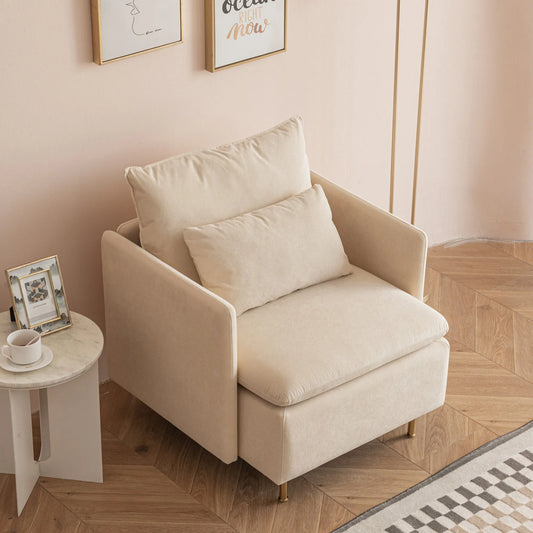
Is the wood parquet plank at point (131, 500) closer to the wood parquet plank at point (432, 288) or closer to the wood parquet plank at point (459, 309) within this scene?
the wood parquet plank at point (459, 309)

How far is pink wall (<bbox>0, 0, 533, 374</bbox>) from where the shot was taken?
315cm

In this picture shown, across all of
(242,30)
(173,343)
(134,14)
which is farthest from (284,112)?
(173,343)

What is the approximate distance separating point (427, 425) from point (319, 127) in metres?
1.24

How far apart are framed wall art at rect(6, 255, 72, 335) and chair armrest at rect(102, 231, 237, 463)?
0.20 meters

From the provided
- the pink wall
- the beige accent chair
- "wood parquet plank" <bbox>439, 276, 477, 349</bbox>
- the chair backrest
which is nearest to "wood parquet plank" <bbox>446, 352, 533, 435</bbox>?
"wood parquet plank" <bbox>439, 276, 477, 349</bbox>

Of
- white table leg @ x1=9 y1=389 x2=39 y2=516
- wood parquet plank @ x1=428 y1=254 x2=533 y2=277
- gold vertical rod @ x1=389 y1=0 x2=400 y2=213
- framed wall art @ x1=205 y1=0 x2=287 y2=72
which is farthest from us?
wood parquet plank @ x1=428 y1=254 x2=533 y2=277

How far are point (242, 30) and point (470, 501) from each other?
1.75 m

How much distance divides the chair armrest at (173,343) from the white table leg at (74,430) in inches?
8.7

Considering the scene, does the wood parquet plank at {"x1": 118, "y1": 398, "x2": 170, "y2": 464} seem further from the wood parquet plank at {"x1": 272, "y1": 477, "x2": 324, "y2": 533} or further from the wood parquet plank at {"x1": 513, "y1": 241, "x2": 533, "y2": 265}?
the wood parquet plank at {"x1": 513, "y1": 241, "x2": 533, "y2": 265}

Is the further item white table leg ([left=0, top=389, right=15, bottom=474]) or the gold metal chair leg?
the gold metal chair leg

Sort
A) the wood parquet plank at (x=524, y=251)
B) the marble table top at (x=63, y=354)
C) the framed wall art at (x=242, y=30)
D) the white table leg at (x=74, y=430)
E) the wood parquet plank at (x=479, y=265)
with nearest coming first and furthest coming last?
1. the marble table top at (x=63, y=354)
2. the white table leg at (x=74, y=430)
3. the framed wall art at (x=242, y=30)
4. the wood parquet plank at (x=479, y=265)
5. the wood parquet plank at (x=524, y=251)

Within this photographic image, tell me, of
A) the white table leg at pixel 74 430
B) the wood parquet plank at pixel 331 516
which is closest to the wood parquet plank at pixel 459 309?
the wood parquet plank at pixel 331 516

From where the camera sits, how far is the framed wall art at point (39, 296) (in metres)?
3.00

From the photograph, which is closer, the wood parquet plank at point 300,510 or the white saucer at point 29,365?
the white saucer at point 29,365
